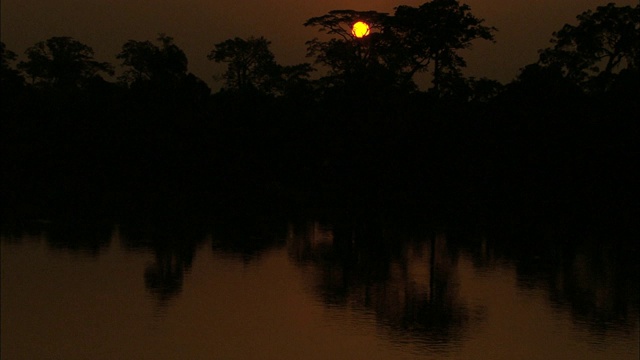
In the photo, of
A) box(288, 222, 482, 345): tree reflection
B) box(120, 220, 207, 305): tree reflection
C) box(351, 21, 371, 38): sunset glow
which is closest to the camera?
box(288, 222, 482, 345): tree reflection

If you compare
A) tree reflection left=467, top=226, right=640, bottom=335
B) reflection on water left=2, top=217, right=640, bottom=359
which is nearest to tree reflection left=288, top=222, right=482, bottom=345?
reflection on water left=2, top=217, right=640, bottom=359

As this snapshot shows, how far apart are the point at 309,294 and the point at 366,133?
17.4 meters

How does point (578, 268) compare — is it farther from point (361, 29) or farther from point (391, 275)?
point (361, 29)

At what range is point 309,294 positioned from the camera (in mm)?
13438

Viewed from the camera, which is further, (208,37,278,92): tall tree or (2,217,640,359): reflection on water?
(208,37,278,92): tall tree

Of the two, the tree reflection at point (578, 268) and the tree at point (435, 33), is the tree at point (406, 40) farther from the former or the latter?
the tree reflection at point (578, 268)

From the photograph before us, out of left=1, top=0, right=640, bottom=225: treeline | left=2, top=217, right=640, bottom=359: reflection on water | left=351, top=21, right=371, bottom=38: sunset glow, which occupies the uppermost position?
left=351, top=21, right=371, bottom=38: sunset glow

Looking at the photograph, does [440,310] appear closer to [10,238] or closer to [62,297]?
[62,297]

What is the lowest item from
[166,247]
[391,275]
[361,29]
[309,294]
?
[309,294]

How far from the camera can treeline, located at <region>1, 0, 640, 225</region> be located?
90.7 feet

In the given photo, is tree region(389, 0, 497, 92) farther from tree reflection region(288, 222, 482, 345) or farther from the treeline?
tree reflection region(288, 222, 482, 345)

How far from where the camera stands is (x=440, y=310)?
Result: 1256 centimetres

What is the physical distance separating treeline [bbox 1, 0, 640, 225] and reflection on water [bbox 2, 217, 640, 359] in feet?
23.9

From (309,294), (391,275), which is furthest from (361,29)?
(309,294)
